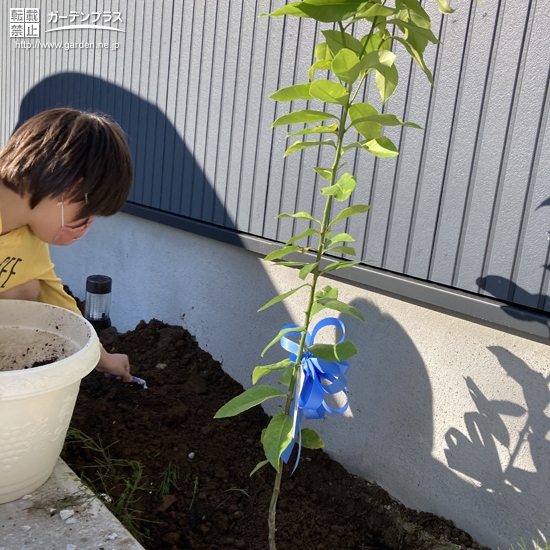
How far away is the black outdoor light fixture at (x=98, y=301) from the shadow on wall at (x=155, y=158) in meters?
0.52

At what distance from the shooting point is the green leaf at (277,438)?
1634mm

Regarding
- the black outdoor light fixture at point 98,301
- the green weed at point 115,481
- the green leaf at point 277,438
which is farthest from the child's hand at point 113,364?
the black outdoor light fixture at point 98,301

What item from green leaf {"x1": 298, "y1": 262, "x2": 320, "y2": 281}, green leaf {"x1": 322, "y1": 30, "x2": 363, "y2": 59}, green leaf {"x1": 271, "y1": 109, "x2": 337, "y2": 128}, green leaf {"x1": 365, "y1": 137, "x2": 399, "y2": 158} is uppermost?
green leaf {"x1": 322, "y1": 30, "x2": 363, "y2": 59}

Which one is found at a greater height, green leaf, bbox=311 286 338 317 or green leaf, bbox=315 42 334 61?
green leaf, bbox=315 42 334 61

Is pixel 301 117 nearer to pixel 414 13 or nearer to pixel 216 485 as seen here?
pixel 414 13

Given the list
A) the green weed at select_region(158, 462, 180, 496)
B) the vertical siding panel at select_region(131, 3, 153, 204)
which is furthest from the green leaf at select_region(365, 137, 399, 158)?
the vertical siding panel at select_region(131, 3, 153, 204)

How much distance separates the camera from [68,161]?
185 centimetres

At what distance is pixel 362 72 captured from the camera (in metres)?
1.48

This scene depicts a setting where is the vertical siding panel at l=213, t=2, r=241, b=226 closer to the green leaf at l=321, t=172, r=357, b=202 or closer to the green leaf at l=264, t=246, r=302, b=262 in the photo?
the green leaf at l=264, t=246, r=302, b=262

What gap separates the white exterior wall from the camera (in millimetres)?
2053

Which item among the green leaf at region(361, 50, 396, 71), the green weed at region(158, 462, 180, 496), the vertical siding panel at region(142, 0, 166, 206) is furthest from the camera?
the vertical siding panel at region(142, 0, 166, 206)

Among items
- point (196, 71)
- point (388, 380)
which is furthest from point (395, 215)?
point (196, 71)

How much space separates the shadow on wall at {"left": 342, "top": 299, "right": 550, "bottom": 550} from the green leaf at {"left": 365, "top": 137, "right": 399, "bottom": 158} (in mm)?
948

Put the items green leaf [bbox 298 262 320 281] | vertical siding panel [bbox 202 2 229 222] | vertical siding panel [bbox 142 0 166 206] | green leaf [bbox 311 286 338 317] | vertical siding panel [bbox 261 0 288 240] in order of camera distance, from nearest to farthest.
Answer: green leaf [bbox 298 262 320 281] < green leaf [bbox 311 286 338 317] < vertical siding panel [bbox 261 0 288 240] < vertical siding panel [bbox 202 2 229 222] < vertical siding panel [bbox 142 0 166 206]
